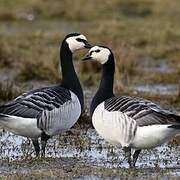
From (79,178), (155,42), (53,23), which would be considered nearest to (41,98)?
(79,178)

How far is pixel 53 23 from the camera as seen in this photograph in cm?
2692

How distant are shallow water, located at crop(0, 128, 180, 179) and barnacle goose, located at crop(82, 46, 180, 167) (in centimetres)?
38

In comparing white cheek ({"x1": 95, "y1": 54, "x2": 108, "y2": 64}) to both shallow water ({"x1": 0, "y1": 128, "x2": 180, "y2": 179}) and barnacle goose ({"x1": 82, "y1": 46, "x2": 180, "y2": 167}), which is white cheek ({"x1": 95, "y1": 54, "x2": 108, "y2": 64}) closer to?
barnacle goose ({"x1": 82, "y1": 46, "x2": 180, "y2": 167})

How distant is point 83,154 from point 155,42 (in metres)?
11.7

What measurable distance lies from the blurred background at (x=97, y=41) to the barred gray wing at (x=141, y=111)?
4.84m

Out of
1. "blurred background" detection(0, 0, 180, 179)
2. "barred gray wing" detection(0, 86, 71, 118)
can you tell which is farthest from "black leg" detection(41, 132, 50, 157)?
"barred gray wing" detection(0, 86, 71, 118)

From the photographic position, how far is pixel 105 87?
9906 millimetres

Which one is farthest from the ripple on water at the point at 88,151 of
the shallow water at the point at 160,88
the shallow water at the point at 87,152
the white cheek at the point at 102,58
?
the shallow water at the point at 160,88

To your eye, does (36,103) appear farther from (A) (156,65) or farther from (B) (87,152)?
(A) (156,65)

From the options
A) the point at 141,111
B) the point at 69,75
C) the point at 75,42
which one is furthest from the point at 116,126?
the point at 75,42

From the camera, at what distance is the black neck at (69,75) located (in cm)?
1070

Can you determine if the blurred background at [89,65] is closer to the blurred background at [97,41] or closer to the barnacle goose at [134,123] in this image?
the blurred background at [97,41]

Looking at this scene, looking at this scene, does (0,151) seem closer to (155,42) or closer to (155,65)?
(155,65)

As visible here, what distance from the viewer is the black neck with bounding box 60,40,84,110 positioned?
1070 centimetres
